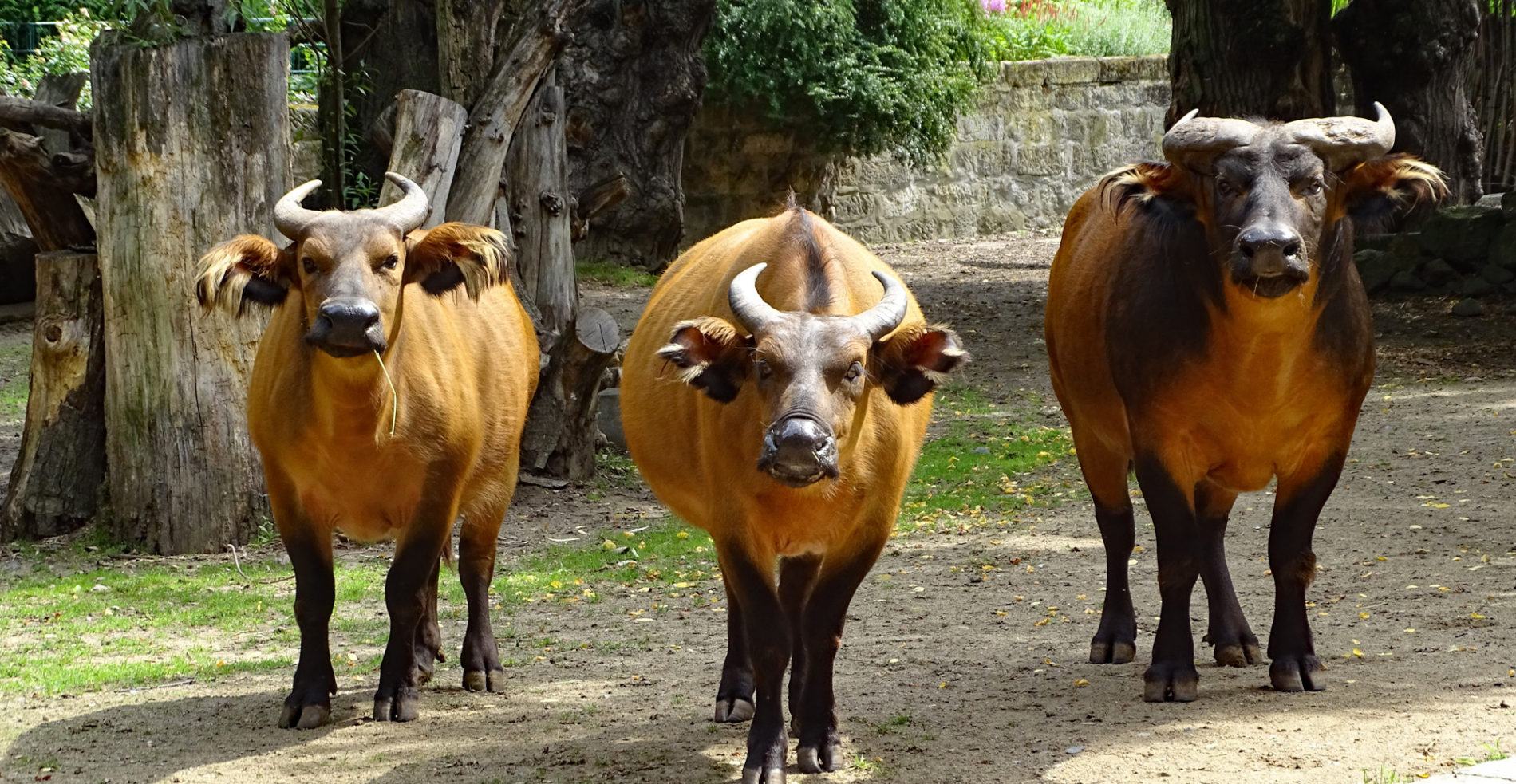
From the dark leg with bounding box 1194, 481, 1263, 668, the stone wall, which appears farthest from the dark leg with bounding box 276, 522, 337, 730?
the stone wall

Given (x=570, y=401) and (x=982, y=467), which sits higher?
(x=570, y=401)

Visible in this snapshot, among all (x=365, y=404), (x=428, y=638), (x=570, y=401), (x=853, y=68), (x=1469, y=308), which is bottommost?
(x=428, y=638)

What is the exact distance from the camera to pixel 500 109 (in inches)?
392

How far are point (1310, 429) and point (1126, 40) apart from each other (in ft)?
69.3

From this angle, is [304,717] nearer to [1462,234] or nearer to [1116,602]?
[1116,602]

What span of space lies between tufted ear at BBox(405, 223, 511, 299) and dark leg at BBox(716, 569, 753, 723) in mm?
1516

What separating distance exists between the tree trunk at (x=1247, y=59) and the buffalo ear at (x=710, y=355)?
394 inches

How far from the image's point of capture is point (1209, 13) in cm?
1434

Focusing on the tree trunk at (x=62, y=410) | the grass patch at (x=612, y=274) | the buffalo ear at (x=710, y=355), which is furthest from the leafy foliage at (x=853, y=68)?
the buffalo ear at (x=710, y=355)

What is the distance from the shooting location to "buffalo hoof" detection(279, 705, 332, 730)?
5988mm

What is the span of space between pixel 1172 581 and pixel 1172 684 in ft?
1.25

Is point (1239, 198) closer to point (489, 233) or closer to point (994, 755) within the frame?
point (994, 755)

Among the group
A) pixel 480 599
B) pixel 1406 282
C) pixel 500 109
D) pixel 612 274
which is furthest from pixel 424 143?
pixel 1406 282

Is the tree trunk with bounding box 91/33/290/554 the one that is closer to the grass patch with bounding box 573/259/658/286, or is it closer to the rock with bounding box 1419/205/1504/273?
the grass patch with bounding box 573/259/658/286
